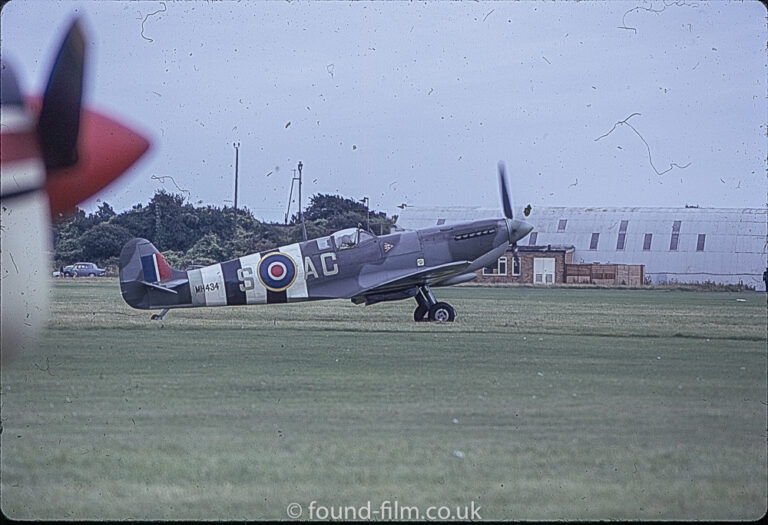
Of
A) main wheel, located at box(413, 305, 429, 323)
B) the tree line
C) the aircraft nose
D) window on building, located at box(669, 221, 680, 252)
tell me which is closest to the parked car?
the tree line

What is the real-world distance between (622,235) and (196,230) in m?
22.9

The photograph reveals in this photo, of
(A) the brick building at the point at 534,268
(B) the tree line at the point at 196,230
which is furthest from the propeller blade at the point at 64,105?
(A) the brick building at the point at 534,268

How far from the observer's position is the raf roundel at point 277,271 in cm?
1320

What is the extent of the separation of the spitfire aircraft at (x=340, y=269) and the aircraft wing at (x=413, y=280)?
2 cm

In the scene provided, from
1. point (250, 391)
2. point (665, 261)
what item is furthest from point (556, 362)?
point (665, 261)

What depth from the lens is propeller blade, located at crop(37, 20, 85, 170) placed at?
1877mm

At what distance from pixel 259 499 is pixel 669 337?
8.94m

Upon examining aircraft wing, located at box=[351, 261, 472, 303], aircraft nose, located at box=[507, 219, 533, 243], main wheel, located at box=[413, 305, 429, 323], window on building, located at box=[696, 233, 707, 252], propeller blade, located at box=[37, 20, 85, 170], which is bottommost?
window on building, located at box=[696, 233, 707, 252]

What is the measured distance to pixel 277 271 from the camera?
43.5 ft

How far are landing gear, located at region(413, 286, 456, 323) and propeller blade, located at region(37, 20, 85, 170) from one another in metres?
12.3

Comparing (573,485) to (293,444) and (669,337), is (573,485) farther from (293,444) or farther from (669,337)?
(669,337)

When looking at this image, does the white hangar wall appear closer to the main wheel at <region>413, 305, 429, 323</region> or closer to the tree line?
the tree line

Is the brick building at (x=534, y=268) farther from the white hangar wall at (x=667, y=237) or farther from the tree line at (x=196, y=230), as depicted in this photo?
the tree line at (x=196, y=230)

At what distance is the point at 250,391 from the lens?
21.8ft
